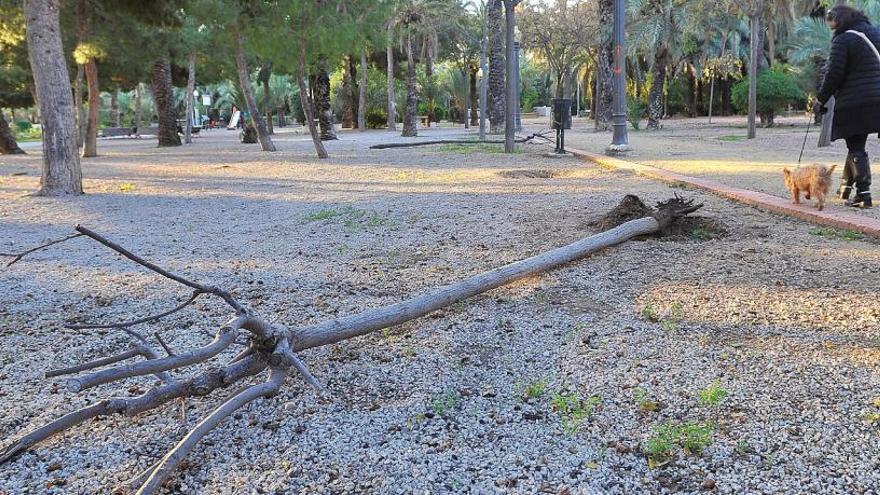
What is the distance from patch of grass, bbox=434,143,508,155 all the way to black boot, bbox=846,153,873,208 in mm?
9608

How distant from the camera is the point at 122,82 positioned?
77.8ft

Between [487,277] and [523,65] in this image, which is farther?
[523,65]

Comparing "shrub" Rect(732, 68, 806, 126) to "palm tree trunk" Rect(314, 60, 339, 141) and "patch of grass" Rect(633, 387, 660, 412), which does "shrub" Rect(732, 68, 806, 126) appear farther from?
"patch of grass" Rect(633, 387, 660, 412)

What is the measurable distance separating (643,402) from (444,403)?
0.73 m

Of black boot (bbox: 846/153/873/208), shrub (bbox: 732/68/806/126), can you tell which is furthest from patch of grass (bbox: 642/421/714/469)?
shrub (bbox: 732/68/806/126)

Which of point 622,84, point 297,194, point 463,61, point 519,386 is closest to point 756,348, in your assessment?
point 519,386

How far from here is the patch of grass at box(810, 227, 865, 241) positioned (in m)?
4.70

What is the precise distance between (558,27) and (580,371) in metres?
38.8

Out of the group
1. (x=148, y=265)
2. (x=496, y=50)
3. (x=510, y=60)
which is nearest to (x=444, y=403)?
(x=148, y=265)

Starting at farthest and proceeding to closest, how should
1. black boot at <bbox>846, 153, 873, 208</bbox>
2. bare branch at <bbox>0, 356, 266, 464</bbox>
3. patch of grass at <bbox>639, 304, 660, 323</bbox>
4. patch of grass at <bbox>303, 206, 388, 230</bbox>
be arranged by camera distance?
patch of grass at <bbox>303, 206, 388, 230</bbox> < black boot at <bbox>846, 153, 873, 208</bbox> < patch of grass at <bbox>639, 304, 660, 323</bbox> < bare branch at <bbox>0, 356, 266, 464</bbox>

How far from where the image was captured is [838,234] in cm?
484

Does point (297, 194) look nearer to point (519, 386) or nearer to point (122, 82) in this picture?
point (519, 386)

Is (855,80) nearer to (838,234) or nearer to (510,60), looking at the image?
(838,234)

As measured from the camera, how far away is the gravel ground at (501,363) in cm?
204
